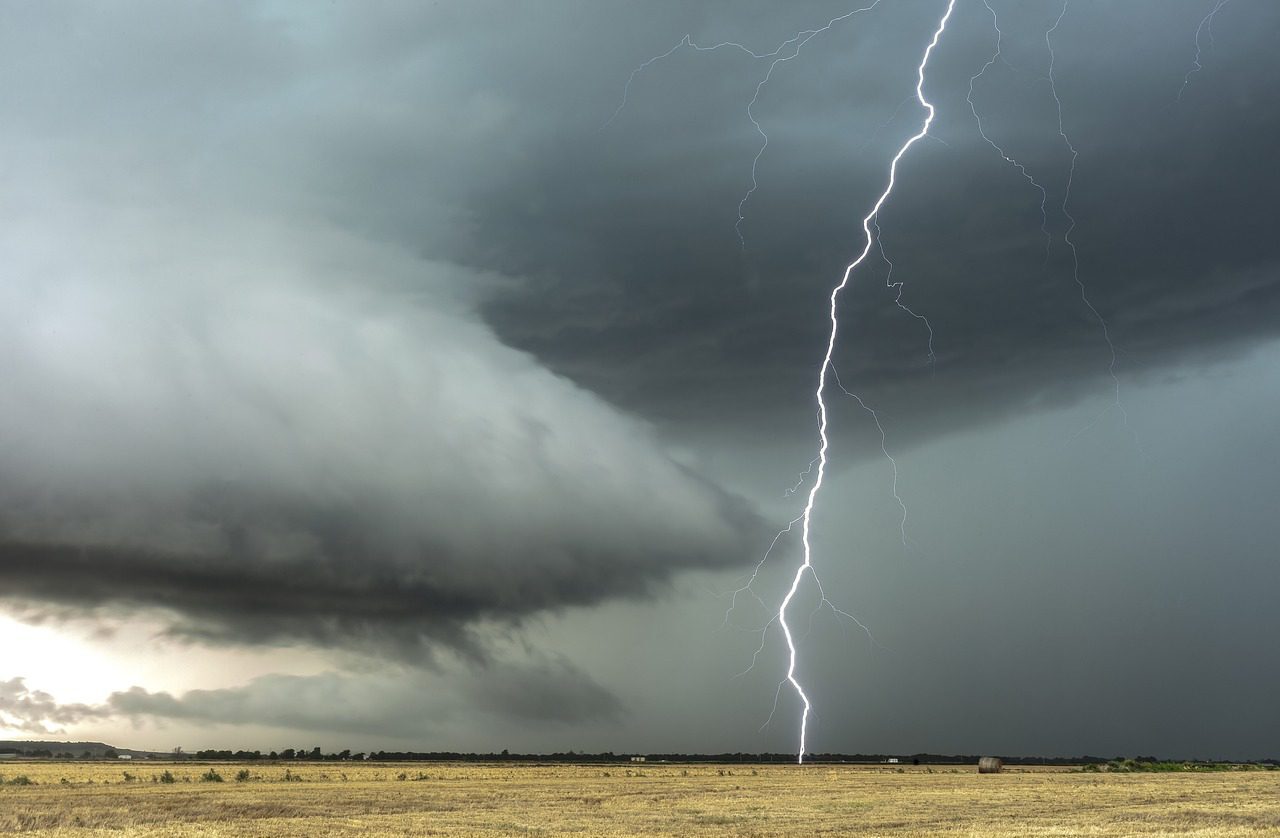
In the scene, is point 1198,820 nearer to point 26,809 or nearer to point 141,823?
point 141,823

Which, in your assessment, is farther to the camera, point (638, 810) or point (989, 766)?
point (989, 766)

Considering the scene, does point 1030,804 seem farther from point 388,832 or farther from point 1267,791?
point 388,832

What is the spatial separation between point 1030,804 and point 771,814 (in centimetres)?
1136

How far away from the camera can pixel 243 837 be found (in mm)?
25781

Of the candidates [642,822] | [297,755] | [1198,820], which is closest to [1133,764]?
[1198,820]

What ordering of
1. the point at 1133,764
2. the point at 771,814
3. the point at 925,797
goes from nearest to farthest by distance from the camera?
the point at 771,814 < the point at 925,797 < the point at 1133,764

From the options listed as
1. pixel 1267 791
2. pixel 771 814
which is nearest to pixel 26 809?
pixel 771 814

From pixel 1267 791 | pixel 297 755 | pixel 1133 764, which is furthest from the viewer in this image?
pixel 297 755

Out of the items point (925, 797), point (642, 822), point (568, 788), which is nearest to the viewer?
point (642, 822)

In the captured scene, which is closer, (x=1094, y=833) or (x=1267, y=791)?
(x=1094, y=833)

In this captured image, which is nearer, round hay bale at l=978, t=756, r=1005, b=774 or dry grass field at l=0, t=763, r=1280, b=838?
dry grass field at l=0, t=763, r=1280, b=838

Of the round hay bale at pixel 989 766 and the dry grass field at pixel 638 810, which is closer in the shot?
the dry grass field at pixel 638 810

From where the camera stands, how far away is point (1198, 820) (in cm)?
2966

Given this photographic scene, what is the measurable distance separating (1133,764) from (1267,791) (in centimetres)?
6692
